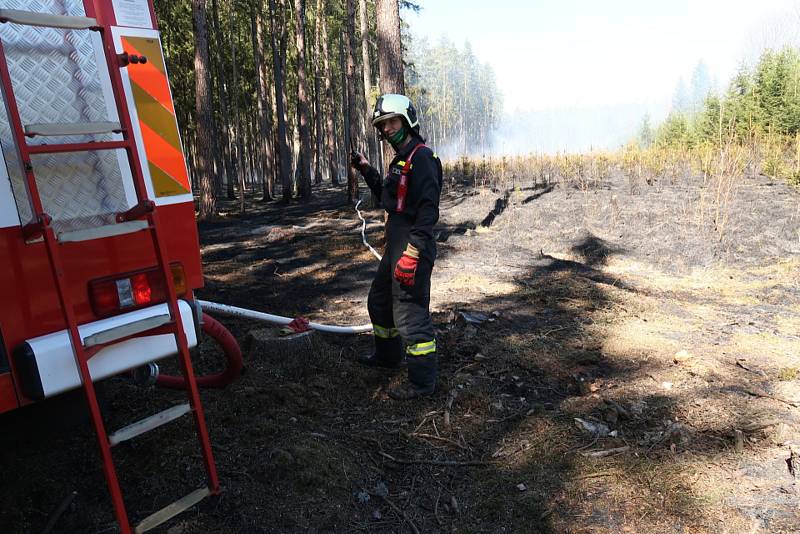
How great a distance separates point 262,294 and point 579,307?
390 cm

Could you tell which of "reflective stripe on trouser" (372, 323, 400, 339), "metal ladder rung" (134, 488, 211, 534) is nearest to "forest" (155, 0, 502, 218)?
"reflective stripe on trouser" (372, 323, 400, 339)

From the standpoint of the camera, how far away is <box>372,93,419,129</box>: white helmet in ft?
12.5

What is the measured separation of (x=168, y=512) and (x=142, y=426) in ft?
1.26

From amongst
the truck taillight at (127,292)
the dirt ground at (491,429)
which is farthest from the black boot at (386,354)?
the truck taillight at (127,292)

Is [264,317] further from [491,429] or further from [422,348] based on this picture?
[491,429]

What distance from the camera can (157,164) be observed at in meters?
2.65

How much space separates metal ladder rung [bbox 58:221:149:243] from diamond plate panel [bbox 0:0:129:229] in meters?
0.20

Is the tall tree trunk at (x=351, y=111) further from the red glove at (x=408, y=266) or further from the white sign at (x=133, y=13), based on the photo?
the white sign at (x=133, y=13)

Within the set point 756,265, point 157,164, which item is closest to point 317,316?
point 157,164

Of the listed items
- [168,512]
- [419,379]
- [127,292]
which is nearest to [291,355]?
[419,379]

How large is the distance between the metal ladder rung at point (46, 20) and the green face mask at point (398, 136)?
2074 mm

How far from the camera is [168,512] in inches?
88.4

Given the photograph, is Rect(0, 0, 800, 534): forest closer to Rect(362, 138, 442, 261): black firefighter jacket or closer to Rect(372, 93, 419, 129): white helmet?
Rect(362, 138, 442, 261): black firefighter jacket

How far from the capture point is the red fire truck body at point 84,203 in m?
2.07
